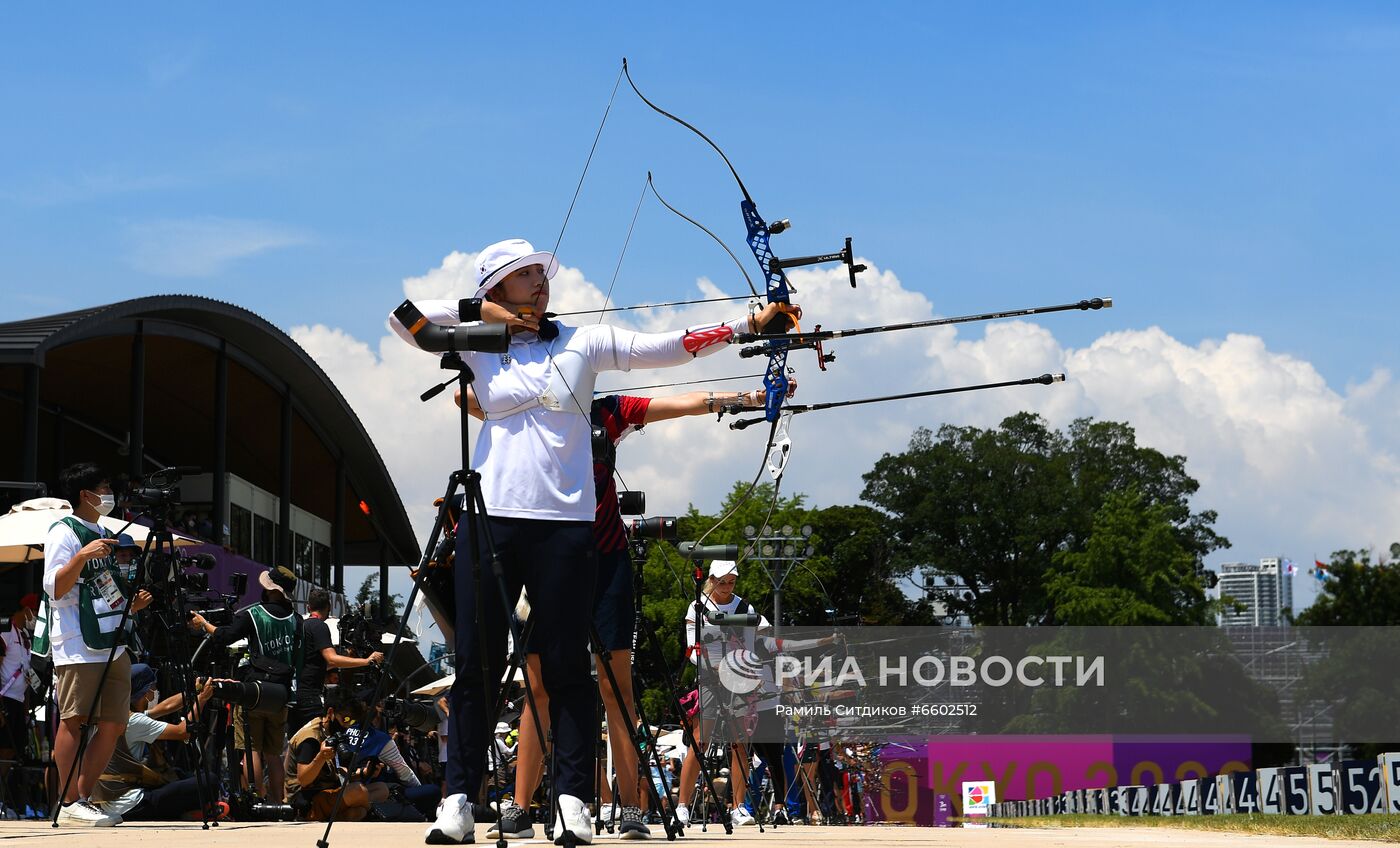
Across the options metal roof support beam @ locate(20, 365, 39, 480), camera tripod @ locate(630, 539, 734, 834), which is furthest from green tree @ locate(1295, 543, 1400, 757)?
camera tripod @ locate(630, 539, 734, 834)

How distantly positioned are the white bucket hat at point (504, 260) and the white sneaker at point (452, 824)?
1.68 metres

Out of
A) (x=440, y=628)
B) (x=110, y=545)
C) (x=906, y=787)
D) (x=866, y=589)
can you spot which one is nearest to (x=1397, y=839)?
(x=440, y=628)

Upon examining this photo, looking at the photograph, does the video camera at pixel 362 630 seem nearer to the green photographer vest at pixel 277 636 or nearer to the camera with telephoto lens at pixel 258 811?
the green photographer vest at pixel 277 636

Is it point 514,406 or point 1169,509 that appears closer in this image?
point 514,406

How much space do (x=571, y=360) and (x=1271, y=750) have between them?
190ft

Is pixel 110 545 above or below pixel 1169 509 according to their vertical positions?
below

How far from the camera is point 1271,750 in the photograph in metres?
58.3

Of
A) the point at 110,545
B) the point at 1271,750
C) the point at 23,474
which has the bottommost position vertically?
the point at 1271,750

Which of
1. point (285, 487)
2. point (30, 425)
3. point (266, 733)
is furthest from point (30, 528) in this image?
point (285, 487)

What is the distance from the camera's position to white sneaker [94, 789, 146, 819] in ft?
26.9

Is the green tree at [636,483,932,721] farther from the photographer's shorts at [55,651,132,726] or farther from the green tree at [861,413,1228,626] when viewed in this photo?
the photographer's shorts at [55,651,132,726]

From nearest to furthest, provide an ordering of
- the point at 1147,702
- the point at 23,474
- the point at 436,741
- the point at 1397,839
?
the point at 1397,839, the point at 436,741, the point at 23,474, the point at 1147,702

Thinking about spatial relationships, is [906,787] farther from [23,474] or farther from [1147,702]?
[1147,702]

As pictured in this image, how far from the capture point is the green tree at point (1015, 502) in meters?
72.1
